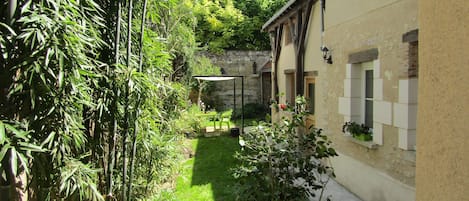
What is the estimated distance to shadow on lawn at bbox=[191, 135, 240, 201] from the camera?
5527 millimetres

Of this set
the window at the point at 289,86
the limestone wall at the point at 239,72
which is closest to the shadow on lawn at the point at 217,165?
the window at the point at 289,86

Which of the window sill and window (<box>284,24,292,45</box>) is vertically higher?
window (<box>284,24,292,45</box>)

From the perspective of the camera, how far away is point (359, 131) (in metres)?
4.98

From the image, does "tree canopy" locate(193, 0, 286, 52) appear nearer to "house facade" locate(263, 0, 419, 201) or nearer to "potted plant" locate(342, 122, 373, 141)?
"house facade" locate(263, 0, 419, 201)

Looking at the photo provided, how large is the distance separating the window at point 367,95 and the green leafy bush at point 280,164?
4.76 ft

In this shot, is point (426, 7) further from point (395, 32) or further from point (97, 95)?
point (395, 32)

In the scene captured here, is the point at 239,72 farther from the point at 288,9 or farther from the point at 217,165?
the point at 217,165

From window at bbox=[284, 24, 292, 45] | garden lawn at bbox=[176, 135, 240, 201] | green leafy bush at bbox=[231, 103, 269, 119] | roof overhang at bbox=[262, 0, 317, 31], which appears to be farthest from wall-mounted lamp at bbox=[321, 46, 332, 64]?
green leafy bush at bbox=[231, 103, 269, 119]

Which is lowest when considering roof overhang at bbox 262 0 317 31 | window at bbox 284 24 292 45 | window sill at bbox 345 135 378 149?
window sill at bbox 345 135 378 149

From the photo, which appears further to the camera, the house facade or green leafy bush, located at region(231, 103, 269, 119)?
green leafy bush, located at region(231, 103, 269, 119)

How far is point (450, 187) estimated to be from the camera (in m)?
1.10

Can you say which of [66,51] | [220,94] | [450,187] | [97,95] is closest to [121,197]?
[97,95]

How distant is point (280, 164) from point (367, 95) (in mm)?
2109

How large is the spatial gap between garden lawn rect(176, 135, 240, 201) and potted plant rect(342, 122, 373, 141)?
6.55 ft
